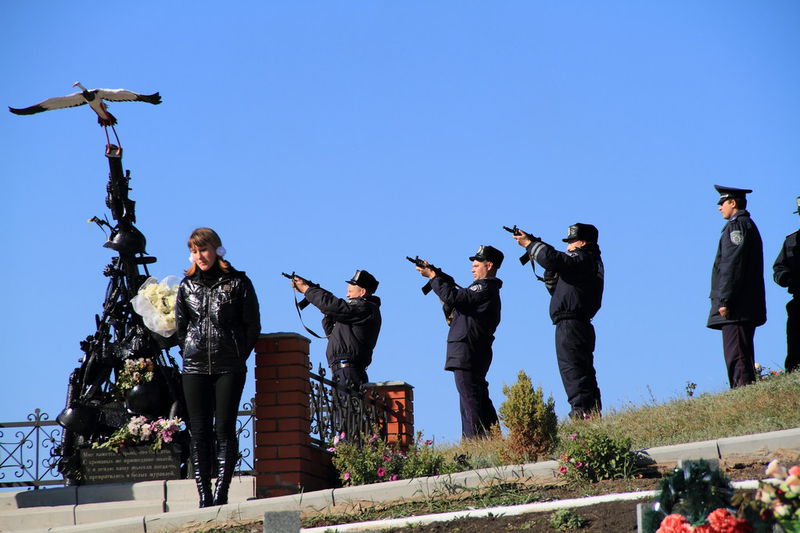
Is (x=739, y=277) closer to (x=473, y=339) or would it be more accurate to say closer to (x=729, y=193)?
(x=729, y=193)

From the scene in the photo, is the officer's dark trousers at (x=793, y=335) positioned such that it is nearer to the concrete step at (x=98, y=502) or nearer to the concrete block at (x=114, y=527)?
the concrete step at (x=98, y=502)

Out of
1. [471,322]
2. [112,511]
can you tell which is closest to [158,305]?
[112,511]

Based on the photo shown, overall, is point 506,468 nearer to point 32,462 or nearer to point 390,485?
point 390,485

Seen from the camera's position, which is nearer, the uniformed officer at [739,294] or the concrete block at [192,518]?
the concrete block at [192,518]

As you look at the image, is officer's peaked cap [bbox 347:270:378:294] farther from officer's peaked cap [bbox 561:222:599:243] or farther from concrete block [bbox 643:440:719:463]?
concrete block [bbox 643:440:719:463]

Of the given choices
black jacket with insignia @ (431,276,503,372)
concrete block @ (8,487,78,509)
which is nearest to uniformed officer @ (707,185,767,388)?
black jacket with insignia @ (431,276,503,372)

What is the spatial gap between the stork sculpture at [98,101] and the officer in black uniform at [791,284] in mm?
7049

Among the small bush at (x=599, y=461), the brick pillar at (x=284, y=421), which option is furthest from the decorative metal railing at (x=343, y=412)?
the small bush at (x=599, y=461)

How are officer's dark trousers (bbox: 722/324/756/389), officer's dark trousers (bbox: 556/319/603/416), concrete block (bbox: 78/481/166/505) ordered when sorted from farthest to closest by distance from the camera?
1. officer's dark trousers (bbox: 556/319/603/416)
2. officer's dark trousers (bbox: 722/324/756/389)
3. concrete block (bbox: 78/481/166/505)

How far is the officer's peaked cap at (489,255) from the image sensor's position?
504 inches

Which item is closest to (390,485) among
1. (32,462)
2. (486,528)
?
(486,528)

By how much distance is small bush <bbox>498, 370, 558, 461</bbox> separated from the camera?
882cm

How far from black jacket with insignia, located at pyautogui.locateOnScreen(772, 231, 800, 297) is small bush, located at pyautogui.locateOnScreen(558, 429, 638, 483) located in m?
5.32

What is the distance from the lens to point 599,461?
315 inches
